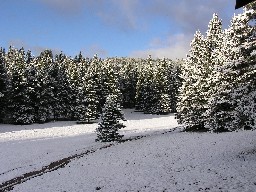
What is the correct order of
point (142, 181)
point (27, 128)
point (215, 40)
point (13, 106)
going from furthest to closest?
point (13, 106)
point (27, 128)
point (215, 40)
point (142, 181)

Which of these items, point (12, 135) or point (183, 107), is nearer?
point (183, 107)

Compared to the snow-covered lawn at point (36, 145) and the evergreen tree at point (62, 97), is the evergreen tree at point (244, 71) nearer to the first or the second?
the snow-covered lawn at point (36, 145)

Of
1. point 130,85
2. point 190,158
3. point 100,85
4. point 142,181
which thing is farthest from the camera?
point 130,85

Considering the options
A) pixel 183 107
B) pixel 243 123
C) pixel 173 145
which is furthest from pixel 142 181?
pixel 183 107

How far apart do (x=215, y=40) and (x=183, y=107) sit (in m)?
9.12

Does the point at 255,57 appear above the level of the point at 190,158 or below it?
above

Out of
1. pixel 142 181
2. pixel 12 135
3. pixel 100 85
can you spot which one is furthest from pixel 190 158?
pixel 100 85

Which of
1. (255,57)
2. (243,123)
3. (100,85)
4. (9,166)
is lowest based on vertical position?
(9,166)

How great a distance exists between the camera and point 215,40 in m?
40.7

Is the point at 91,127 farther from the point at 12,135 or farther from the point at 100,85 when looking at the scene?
the point at 100,85

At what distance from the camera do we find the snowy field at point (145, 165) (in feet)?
56.3

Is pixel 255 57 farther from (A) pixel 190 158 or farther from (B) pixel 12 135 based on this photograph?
(B) pixel 12 135

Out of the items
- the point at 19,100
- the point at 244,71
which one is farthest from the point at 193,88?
the point at 19,100

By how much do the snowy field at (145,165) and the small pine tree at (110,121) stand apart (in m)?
2.66
